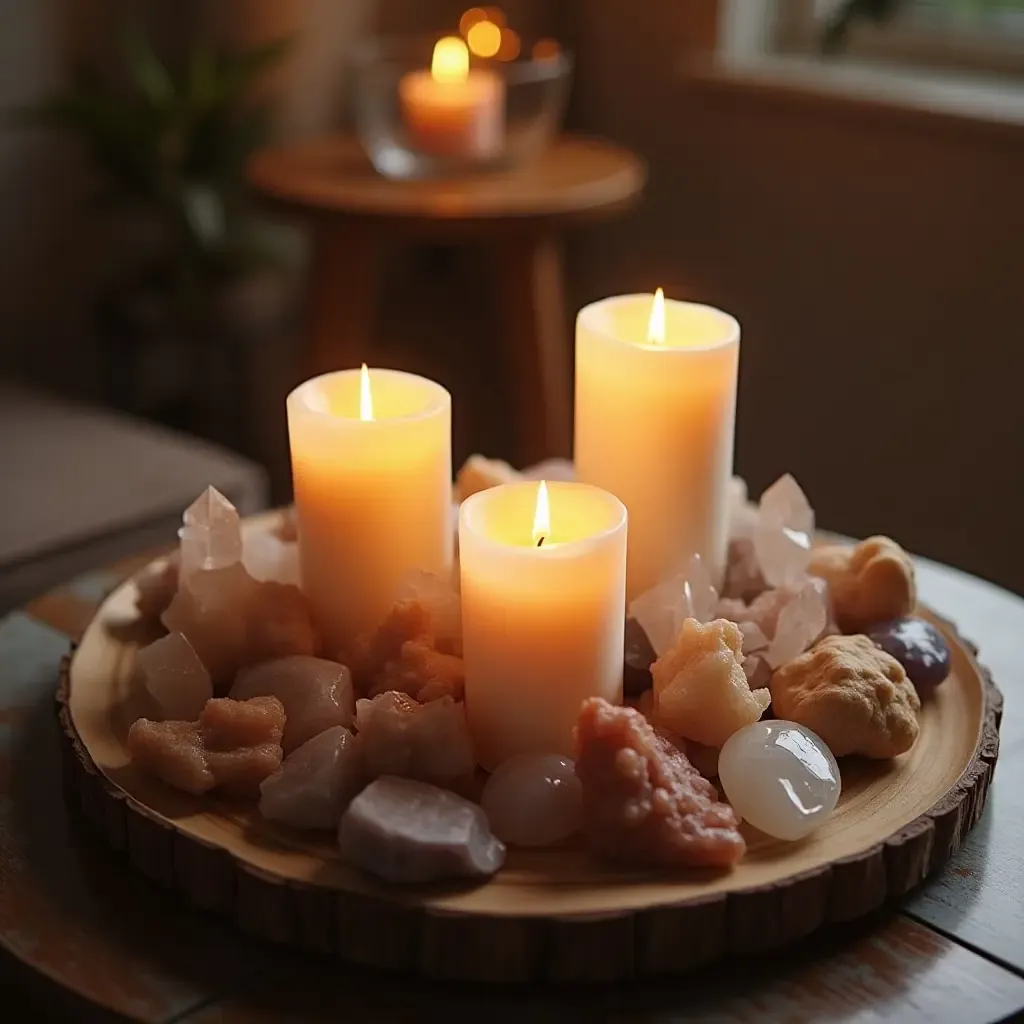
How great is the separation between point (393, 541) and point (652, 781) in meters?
0.25

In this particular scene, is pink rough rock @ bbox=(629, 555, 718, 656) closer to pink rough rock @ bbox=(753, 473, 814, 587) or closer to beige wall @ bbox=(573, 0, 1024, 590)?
pink rough rock @ bbox=(753, 473, 814, 587)

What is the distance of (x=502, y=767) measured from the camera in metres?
0.79

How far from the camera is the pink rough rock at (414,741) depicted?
2.55 ft

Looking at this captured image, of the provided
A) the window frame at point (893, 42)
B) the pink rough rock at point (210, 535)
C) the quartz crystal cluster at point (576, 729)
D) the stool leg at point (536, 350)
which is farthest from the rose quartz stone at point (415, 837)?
the window frame at point (893, 42)

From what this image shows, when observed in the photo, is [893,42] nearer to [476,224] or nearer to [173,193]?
[476,224]

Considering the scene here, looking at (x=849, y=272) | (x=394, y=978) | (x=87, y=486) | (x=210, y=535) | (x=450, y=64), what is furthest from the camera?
(x=849, y=272)

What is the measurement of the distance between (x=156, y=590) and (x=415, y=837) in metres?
0.35

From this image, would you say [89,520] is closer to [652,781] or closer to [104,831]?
[104,831]

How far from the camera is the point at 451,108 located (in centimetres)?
173

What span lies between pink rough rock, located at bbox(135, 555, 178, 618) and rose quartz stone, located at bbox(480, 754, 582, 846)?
0.32 metres

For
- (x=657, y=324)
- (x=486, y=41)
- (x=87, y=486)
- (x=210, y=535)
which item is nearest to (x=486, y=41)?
(x=486, y=41)

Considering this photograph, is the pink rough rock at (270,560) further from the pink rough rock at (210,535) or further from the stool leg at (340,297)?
the stool leg at (340,297)

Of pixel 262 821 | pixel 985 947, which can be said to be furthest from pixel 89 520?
pixel 985 947

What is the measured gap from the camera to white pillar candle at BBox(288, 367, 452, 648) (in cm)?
88
